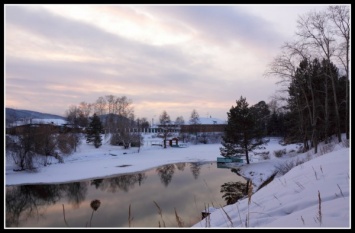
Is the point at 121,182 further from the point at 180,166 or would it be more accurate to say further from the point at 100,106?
the point at 100,106

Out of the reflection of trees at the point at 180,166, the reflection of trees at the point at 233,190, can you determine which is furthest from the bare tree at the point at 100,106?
the reflection of trees at the point at 233,190

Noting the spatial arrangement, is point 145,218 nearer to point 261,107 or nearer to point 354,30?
point 354,30

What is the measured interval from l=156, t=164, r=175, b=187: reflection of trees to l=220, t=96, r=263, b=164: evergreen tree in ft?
21.6

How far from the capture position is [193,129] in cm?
7431

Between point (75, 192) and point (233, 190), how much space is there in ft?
38.1

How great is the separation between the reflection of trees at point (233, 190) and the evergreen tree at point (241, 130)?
8.35 metres

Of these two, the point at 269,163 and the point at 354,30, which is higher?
the point at 354,30

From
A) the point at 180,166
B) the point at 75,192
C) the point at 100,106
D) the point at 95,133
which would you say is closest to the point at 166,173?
the point at 180,166

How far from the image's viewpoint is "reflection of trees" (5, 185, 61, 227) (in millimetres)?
15527

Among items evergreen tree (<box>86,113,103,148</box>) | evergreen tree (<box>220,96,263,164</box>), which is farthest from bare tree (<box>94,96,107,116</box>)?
evergreen tree (<box>220,96,263,164</box>)

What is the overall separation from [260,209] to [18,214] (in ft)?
48.4

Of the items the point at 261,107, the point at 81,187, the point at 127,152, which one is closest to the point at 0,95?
the point at 81,187

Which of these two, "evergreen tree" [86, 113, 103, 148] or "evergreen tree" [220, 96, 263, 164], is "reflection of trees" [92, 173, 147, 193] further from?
"evergreen tree" [86, 113, 103, 148]

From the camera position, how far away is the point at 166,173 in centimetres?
2870
